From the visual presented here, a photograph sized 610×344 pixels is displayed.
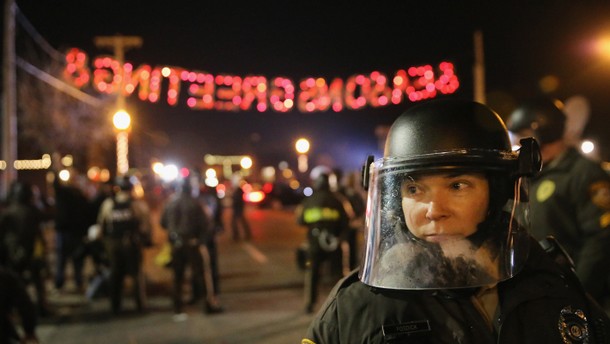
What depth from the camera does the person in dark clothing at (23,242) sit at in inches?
284

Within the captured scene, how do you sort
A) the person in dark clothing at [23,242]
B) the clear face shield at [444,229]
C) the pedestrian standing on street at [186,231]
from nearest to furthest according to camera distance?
the clear face shield at [444,229], the person in dark clothing at [23,242], the pedestrian standing on street at [186,231]

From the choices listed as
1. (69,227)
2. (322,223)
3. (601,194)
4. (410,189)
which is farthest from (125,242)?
(410,189)

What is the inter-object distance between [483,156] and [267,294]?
7004 millimetres

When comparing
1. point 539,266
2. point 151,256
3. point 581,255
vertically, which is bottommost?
point 151,256

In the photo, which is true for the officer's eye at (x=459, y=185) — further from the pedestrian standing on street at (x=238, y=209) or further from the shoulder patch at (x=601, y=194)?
the pedestrian standing on street at (x=238, y=209)

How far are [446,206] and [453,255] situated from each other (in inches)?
5.6


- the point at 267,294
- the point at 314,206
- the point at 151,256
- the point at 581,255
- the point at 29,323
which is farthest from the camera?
the point at 151,256

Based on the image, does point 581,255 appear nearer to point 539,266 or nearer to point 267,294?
point 539,266

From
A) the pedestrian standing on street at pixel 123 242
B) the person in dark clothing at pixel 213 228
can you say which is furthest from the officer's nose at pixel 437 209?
the pedestrian standing on street at pixel 123 242

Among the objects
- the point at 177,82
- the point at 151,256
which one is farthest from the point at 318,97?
the point at 151,256

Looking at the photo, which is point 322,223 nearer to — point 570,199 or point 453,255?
point 570,199

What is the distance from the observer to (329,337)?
1549 mm

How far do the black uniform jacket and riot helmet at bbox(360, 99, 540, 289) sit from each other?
0.05 m

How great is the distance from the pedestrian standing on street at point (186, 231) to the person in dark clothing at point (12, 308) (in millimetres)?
3704
